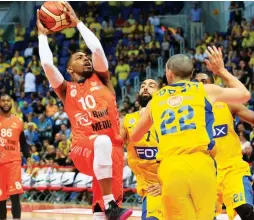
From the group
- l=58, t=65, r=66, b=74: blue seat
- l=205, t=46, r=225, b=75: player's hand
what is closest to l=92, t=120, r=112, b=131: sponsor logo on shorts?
l=205, t=46, r=225, b=75: player's hand

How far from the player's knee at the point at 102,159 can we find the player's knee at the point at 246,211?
1953 millimetres

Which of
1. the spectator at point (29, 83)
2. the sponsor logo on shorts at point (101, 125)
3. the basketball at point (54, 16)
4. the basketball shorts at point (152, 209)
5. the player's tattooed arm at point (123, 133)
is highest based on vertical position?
the basketball at point (54, 16)

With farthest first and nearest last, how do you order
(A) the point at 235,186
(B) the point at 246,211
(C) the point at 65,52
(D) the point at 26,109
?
(C) the point at 65,52
(D) the point at 26,109
(A) the point at 235,186
(B) the point at 246,211

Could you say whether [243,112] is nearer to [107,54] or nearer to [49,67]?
[49,67]

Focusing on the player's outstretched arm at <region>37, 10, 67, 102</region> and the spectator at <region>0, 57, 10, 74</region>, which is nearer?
the player's outstretched arm at <region>37, 10, 67, 102</region>

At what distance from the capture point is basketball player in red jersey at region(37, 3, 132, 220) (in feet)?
23.6

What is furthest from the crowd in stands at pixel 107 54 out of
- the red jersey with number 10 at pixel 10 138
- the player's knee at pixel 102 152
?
the player's knee at pixel 102 152

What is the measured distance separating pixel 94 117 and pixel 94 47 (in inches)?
28.1

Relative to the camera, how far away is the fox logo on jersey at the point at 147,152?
26.8 ft

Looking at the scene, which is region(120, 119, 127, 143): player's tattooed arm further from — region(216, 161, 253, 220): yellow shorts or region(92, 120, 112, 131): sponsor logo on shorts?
region(216, 161, 253, 220): yellow shorts

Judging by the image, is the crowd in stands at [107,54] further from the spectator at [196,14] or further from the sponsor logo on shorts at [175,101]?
the sponsor logo on shorts at [175,101]

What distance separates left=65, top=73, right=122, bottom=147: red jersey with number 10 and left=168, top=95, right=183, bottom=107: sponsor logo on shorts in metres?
1.24

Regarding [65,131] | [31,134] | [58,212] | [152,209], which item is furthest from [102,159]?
[31,134]

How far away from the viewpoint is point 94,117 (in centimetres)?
738
